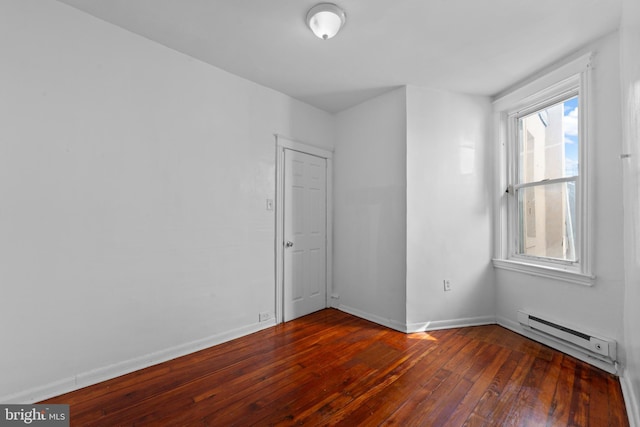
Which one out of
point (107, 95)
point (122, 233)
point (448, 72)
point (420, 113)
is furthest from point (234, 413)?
point (448, 72)

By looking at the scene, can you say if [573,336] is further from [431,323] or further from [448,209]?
[448,209]

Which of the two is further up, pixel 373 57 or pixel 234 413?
pixel 373 57

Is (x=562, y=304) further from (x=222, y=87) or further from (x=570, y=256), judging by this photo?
(x=222, y=87)

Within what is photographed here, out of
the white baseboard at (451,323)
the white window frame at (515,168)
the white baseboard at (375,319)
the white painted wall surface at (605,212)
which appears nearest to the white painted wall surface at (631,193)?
the white painted wall surface at (605,212)

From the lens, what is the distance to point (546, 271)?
2.62m

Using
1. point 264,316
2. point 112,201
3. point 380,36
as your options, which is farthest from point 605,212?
point 112,201

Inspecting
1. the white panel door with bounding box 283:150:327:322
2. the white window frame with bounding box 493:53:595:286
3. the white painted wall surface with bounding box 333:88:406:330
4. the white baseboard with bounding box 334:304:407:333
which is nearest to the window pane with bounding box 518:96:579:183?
the white window frame with bounding box 493:53:595:286

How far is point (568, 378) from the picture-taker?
6.74 feet

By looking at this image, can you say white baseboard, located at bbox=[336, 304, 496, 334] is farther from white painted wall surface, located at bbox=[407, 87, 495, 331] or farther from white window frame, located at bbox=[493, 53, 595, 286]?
white window frame, located at bbox=[493, 53, 595, 286]

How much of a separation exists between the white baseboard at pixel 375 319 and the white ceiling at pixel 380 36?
2.56m

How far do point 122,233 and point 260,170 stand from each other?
1365mm

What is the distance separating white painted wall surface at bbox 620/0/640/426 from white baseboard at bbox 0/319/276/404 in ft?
9.47

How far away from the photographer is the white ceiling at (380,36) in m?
1.90

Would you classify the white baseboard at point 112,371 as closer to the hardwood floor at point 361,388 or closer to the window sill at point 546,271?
the hardwood floor at point 361,388
